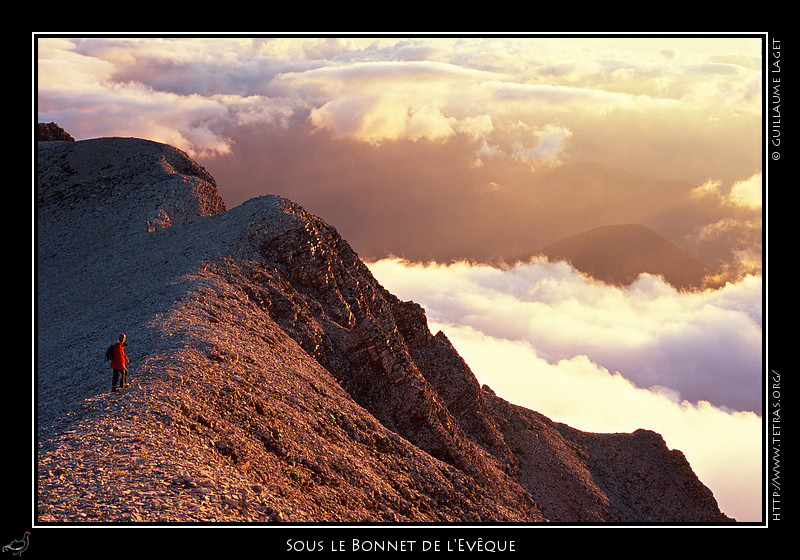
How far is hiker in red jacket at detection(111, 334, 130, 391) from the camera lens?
26.9m

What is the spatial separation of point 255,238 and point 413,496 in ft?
70.7

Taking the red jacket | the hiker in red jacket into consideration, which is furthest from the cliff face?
the red jacket

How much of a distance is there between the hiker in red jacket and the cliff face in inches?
23.4

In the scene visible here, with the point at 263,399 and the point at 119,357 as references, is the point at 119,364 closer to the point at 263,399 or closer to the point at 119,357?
the point at 119,357

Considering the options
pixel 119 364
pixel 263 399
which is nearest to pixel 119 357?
pixel 119 364

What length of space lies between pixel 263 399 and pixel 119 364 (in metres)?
7.00

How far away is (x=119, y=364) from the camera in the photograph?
27234mm

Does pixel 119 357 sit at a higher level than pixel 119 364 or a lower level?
higher

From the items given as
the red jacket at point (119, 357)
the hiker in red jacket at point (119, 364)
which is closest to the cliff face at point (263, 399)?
the hiker in red jacket at point (119, 364)

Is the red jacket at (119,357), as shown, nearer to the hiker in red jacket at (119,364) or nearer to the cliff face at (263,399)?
the hiker in red jacket at (119,364)

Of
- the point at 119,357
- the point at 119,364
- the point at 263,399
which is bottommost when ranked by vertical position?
the point at 263,399

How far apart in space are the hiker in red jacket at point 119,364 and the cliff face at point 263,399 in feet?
1.95
